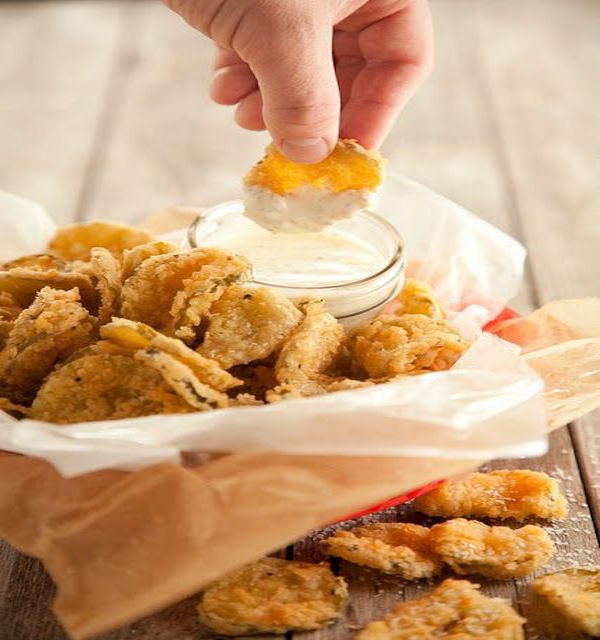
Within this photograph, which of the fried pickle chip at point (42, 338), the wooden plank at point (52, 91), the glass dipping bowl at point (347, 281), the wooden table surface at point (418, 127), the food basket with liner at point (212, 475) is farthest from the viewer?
the wooden plank at point (52, 91)

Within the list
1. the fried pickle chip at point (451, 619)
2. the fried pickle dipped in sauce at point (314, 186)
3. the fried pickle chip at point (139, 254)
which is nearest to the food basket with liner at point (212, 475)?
the fried pickle chip at point (451, 619)

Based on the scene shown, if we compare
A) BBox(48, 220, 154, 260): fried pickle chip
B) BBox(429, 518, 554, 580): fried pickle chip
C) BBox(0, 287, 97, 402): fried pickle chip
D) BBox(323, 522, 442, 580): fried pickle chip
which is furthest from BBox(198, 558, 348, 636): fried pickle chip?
BBox(48, 220, 154, 260): fried pickle chip

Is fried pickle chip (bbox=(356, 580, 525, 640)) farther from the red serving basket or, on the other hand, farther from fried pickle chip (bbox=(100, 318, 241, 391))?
fried pickle chip (bbox=(100, 318, 241, 391))

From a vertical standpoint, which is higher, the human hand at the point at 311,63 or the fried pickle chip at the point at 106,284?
the human hand at the point at 311,63

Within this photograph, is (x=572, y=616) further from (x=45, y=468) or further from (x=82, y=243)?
(x=82, y=243)

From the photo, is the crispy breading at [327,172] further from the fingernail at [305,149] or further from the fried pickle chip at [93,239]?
the fried pickle chip at [93,239]

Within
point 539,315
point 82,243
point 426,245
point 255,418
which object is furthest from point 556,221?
point 255,418
